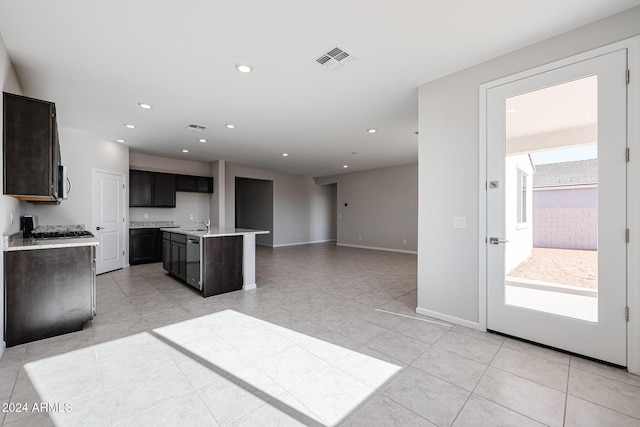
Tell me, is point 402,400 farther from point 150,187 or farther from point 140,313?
point 150,187

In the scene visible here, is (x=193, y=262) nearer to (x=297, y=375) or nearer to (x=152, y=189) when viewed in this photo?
(x=297, y=375)

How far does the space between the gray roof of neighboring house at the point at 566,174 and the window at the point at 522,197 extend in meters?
0.08

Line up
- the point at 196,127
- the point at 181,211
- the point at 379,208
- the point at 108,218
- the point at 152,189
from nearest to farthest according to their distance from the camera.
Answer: the point at 196,127 → the point at 108,218 → the point at 152,189 → the point at 181,211 → the point at 379,208

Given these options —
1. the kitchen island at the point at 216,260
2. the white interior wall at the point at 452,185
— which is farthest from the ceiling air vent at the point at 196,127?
the white interior wall at the point at 452,185

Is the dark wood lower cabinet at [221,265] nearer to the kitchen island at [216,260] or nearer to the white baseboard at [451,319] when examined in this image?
the kitchen island at [216,260]

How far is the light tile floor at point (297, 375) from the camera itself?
5.32 feet

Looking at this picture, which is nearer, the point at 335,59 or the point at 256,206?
the point at 335,59

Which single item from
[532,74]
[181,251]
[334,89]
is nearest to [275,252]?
[181,251]

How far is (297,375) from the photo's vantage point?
2.02m

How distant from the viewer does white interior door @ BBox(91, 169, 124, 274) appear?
532cm

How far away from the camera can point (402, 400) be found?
176 centimetres

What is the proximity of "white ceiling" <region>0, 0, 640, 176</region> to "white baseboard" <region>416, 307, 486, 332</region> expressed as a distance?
8.91ft

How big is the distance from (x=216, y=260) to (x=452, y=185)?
338 centimetres

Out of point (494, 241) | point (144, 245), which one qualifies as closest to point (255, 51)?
point (494, 241)
